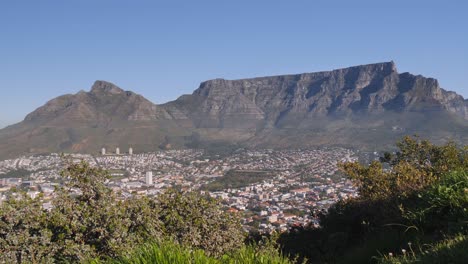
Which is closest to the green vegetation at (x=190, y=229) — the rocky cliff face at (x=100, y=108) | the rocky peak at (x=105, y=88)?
the rocky cliff face at (x=100, y=108)

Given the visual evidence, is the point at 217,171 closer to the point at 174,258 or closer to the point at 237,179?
the point at 237,179

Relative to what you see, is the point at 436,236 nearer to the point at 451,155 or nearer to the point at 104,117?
the point at 451,155

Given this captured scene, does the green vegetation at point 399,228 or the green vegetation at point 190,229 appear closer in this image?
the green vegetation at point 190,229

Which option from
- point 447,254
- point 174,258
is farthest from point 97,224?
point 447,254

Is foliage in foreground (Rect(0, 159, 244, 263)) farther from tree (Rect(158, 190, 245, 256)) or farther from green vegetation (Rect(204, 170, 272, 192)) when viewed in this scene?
green vegetation (Rect(204, 170, 272, 192))

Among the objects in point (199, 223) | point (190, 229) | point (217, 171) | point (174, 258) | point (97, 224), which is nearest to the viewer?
point (174, 258)

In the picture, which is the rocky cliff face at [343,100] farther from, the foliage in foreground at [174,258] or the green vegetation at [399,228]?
the foliage in foreground at [174,258]
